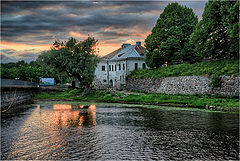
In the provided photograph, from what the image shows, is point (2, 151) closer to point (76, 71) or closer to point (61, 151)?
point (61, 151)

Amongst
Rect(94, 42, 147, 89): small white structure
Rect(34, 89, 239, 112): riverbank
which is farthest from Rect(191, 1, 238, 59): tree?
Rect(94, 42, 147, 89): small white structure

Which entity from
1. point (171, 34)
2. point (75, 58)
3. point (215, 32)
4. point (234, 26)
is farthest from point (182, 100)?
point (75, 58)

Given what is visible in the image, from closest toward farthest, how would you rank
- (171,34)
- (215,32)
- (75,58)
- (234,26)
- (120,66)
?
1. (234,26)
2. (215,32)
3. (75,58)
4. (171,34)
5. (120,66)

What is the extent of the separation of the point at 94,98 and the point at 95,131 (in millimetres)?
30443

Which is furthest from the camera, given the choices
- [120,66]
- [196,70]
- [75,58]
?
[120,66]

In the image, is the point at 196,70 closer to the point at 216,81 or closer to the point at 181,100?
the point at 216,81

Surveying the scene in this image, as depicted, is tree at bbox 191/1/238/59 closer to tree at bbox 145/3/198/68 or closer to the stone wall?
the stone wall

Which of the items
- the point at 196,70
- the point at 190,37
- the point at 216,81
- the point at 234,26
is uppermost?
the point at 190,37

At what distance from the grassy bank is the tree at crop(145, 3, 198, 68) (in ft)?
9.87

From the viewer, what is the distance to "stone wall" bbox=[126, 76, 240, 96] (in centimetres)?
3517

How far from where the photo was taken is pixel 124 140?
15.8 m

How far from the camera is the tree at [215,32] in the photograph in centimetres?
3948

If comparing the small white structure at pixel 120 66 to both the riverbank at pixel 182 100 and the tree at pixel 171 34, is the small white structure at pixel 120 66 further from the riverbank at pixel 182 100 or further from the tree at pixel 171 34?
the riverbank at pixel 182 100

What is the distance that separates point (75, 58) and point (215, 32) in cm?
2773
